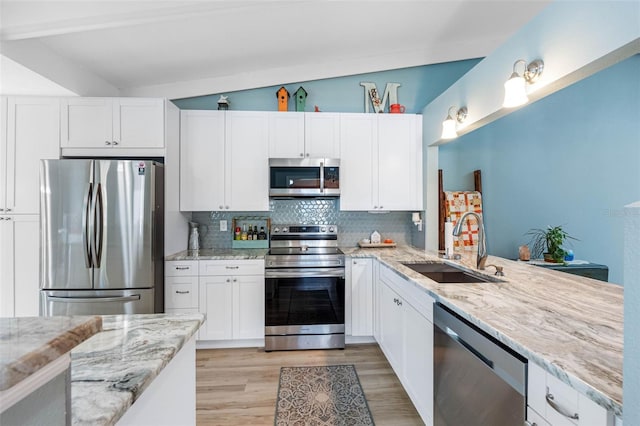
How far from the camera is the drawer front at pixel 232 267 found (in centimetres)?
296

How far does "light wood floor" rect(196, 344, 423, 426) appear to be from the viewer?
203cm

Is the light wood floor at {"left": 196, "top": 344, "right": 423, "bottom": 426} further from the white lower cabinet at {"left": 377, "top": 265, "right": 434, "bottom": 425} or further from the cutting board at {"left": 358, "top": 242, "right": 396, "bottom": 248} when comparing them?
the cutting board at {"left": 358, "top": 242, "right": 396, "bottom": 248}

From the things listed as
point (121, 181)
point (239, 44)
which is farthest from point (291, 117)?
point (121, 181)

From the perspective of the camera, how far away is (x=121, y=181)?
258 centimetres

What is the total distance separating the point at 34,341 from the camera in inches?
16.4

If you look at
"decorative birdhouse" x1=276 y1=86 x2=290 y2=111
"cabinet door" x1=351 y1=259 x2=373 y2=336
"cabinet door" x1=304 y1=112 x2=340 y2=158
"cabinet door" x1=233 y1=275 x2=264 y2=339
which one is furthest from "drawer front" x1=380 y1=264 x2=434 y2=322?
"decorative birdhouse" x1=276 y1=86 x2=290 y2=111

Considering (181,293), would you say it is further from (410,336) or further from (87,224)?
(410,336)

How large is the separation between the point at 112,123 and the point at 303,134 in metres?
1.82

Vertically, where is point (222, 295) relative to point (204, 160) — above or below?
below

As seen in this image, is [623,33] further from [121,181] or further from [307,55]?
[121,181]

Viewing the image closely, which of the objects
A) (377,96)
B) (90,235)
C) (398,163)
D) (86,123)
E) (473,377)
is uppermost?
(377,96)

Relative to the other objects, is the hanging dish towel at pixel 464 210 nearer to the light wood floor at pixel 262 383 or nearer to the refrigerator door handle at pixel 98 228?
the light wood floor at pixel 262 383

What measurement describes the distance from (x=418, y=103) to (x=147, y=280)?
3.43 m

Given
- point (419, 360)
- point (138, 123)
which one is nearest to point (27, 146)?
point (138, 123)
